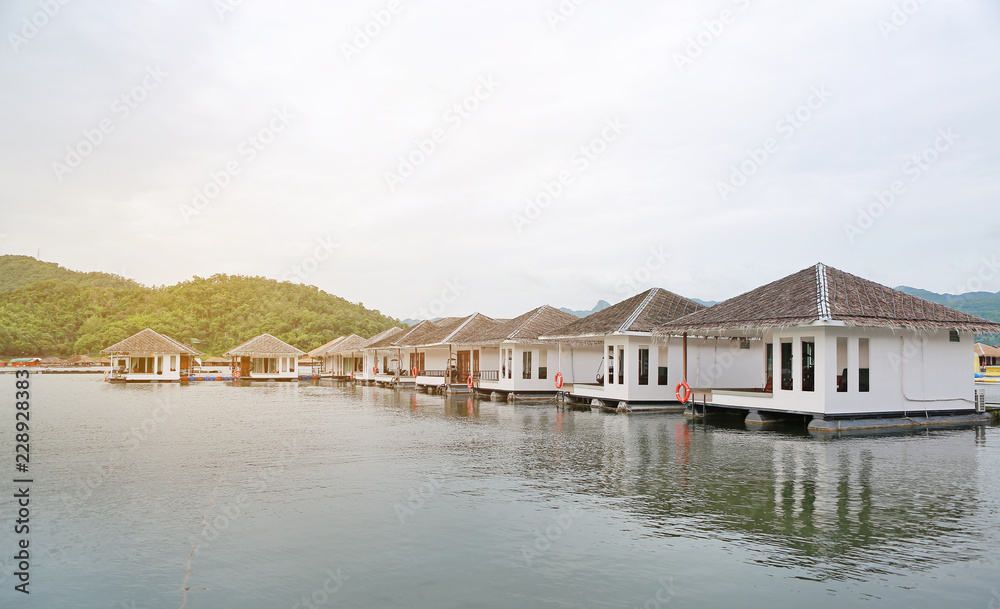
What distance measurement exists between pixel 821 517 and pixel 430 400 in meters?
21.0

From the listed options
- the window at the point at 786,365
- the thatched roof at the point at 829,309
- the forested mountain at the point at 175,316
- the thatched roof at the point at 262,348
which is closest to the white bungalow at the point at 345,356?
the thatched roof at the point at 262,348

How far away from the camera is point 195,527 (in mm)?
6844

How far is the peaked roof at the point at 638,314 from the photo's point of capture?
19953mm

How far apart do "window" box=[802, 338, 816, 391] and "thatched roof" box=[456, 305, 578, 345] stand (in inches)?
440

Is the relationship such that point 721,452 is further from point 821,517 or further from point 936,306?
point 936,306

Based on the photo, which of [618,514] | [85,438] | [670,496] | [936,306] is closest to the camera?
[618,514]

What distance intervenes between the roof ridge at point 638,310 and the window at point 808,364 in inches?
214

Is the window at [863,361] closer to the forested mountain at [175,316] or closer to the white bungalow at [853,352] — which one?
the white bungalow at [853,352]

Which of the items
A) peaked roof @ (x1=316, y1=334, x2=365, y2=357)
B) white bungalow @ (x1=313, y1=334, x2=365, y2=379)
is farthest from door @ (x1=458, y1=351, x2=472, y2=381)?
peaked roof @ (x1=316, y1=334, x2=365, y2=357)

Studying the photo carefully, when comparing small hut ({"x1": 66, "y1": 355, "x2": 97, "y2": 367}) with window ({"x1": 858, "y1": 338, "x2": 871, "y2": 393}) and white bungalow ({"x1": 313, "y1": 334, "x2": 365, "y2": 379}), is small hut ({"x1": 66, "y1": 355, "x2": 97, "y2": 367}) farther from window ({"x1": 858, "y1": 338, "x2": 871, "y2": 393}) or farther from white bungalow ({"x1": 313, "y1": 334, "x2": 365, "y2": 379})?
window ({"x1": 858, "y1": 338, "x2": 871, "y2": 393})

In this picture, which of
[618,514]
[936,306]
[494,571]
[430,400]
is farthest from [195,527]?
[430,400]

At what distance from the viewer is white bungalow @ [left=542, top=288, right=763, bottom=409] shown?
20000 mm

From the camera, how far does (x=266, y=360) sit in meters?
50.6

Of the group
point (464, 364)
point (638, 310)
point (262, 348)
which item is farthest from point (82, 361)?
point (638, 310)
